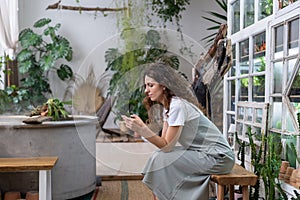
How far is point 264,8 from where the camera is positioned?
240 centimetres

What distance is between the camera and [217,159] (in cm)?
188

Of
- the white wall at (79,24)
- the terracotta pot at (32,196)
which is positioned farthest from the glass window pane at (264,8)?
the white wall at (79,24)

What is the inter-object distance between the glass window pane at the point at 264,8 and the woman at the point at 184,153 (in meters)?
0.88

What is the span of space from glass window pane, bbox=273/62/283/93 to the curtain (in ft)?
11.2

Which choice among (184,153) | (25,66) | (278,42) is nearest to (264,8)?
(278,42)

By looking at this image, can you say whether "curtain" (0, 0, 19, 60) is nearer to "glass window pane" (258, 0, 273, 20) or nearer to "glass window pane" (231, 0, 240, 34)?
"glass window pane" (231, 0, 240, 34)

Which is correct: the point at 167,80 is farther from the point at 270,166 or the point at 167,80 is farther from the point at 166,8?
the point at 166,8

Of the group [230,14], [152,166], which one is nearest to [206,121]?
[152,166]

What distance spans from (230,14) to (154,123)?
6.19 ft

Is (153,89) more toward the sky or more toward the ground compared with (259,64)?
more toward the ground

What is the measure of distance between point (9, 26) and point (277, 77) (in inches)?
147

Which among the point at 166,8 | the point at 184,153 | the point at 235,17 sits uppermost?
the point at 166,8

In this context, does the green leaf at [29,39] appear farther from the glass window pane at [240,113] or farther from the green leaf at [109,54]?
the glass window pane at [240,113]

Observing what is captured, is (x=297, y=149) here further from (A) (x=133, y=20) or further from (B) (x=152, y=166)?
(A) (x=133, y=20)
